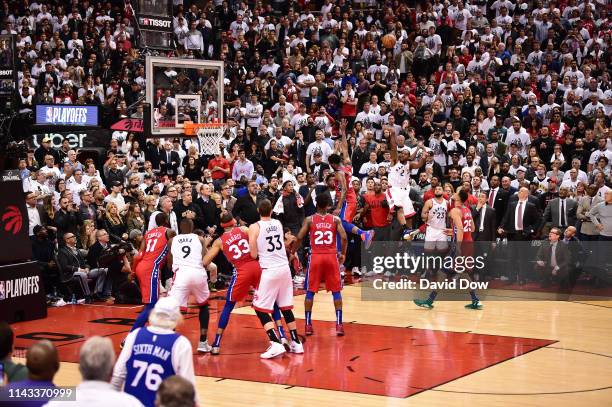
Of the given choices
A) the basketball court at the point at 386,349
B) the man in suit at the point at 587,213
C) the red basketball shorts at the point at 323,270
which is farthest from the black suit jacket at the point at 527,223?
the red basketball shorts at the point at 323,270

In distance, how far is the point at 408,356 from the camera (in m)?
13.3

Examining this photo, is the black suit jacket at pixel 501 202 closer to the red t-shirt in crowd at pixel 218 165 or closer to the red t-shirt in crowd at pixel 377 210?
the red t-shirt in crowd at pixel 377 210

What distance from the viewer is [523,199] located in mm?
20047

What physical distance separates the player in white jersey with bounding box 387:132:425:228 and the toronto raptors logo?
27.0ft

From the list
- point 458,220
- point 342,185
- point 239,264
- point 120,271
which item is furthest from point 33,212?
point 458,220

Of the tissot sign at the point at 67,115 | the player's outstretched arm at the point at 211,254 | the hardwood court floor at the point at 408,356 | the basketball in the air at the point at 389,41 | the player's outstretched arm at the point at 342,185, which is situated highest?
the basketball in the air at the point at 389,41

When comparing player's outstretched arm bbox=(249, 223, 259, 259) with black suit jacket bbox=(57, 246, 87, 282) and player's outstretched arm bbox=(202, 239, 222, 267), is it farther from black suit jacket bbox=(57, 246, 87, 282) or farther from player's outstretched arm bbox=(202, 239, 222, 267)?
black suit jacket bbox=(57, 246, 87, 282)

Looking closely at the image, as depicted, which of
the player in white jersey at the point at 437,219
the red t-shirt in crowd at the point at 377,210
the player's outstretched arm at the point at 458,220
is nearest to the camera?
the player's outstretched arm at the point at 458,220

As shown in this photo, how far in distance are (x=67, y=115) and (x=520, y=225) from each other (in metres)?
10.6

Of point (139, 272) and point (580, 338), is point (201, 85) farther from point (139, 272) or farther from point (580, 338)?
point (580, 338)

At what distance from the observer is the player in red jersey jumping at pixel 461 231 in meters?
16.7

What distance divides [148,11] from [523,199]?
8474mm

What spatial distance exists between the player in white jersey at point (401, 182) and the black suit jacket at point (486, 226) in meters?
1.55

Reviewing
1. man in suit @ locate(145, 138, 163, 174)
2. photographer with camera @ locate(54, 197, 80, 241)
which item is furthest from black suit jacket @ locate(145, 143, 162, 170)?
photographer with camera @ locate(54, 197, 80, 241)
